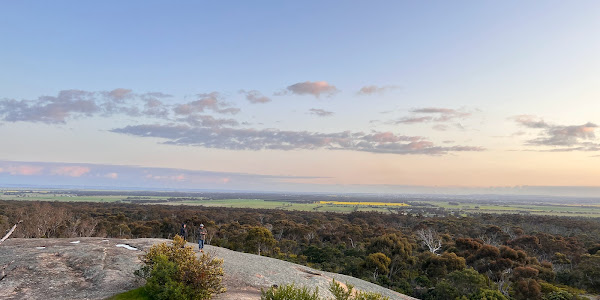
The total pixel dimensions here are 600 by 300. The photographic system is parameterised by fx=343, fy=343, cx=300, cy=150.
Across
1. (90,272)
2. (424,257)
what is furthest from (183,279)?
(424,257)

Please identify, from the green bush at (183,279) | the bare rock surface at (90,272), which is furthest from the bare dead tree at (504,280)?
the green bush at (183,279)

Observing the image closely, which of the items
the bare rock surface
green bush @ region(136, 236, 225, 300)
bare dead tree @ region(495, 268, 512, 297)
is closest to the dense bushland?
bare dead tree @ region(495, 268, 512, 297)

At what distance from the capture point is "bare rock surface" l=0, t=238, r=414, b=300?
17938mm

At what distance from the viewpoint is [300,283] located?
24.6 m

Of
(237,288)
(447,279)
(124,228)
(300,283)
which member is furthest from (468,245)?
(124,228)

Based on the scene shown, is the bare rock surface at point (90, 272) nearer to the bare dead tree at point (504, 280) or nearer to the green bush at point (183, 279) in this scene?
the green bush at point (183, 279)

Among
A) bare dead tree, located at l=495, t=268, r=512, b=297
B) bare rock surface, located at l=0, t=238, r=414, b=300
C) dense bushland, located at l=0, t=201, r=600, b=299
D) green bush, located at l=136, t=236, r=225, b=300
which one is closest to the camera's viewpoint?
green bush, located at l=136, t=236, r=225, b=300

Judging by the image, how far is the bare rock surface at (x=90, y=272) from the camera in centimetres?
1794

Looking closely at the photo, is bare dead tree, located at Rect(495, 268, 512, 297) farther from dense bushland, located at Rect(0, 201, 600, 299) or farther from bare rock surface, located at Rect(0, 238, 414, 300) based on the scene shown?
bare rock surface, located at Rect(0, 238, 414, 300)

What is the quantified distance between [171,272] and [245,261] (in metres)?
12.6

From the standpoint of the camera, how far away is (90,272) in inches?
806

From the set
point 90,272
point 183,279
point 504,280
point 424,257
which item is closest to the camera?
point 183,279

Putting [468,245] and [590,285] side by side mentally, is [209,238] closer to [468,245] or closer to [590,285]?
[468,245]

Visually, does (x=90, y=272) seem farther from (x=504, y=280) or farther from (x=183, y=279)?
(x=504, y=280)
